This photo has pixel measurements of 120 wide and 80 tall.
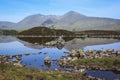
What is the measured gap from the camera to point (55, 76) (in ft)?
103

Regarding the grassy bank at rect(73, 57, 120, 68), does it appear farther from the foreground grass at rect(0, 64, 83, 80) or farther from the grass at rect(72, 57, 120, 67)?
the foreground grass at rect(0, 64, 83, 80)

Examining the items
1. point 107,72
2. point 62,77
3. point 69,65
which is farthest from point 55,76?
point 69,65

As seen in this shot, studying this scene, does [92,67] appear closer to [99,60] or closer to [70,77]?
[99,60]

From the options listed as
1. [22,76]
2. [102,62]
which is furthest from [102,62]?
[22,76]

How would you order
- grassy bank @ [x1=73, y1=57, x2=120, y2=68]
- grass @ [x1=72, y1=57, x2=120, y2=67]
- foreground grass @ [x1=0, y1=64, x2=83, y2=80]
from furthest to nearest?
grass @ [x1=72, y1=57, x2=120, y2=67]
grassy bank @ [x1=73, y1=57, x2=120, y2=68]
foreground grass @ [x1=0, y1=64, x2=83, y2=80]

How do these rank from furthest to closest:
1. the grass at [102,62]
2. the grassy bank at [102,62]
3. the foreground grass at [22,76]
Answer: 1. the grass at [102,62]
2. the grassy bank at [102,62]
3. the foreground grass at [22,76]

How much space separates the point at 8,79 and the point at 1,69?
565cm

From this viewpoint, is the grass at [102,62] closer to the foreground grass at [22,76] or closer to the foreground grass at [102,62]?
Result: the foreground grass at [102,62]

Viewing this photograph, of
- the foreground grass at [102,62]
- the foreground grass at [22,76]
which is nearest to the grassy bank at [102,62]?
the foreground grass at [102,62]

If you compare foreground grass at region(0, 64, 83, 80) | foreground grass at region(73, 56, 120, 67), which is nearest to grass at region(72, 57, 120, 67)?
foreground grass at region(73, 56, 120, 67)

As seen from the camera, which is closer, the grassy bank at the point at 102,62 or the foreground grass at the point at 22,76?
the foreground grass at the point at 22,76

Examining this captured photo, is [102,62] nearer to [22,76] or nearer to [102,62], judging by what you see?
[102,62]

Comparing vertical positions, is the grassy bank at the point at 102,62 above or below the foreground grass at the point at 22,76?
below

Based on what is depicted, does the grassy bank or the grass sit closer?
the grassy bank
